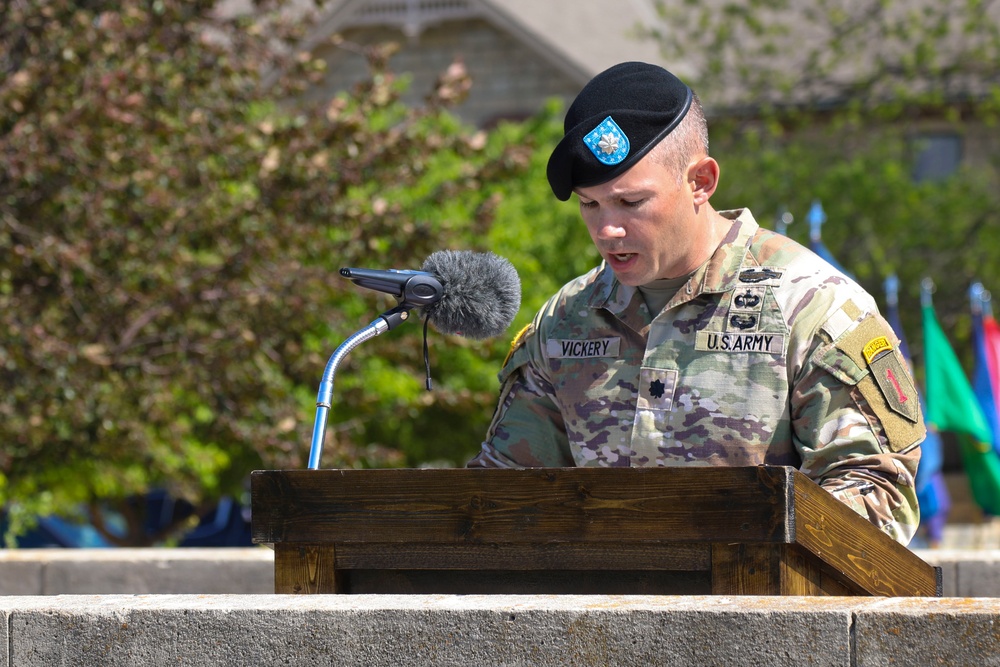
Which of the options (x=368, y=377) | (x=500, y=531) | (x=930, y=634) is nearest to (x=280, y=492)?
(x=500, y=531)

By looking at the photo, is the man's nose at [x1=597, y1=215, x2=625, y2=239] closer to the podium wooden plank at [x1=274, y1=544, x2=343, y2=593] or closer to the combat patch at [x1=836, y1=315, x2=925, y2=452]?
the combat patch at [x1=836, y1=315, x2=925, y2=452]

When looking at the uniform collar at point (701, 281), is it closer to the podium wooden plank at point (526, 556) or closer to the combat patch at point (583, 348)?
the combat patch at point (583, 348)

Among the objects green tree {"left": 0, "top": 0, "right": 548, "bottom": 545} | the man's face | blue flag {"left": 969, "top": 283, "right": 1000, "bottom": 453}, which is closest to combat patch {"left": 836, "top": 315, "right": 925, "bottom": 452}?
the man's face

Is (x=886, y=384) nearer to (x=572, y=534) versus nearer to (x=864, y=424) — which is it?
(x=864, y=424)

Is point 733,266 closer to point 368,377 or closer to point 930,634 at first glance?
point 930,634

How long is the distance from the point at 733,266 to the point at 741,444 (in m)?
0.45

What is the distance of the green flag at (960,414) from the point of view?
1263 centimetres

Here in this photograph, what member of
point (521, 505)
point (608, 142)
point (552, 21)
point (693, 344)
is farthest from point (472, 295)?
point (552, 21)

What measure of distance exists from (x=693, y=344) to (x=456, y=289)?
596 mm

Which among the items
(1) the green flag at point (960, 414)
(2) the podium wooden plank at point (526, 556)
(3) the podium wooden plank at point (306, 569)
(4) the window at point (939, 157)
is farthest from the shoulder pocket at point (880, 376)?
(4) the window at point (939, 157)

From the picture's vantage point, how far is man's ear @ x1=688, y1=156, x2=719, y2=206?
320 cm

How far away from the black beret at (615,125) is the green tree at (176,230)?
5.53 m

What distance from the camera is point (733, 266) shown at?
3.34 metres

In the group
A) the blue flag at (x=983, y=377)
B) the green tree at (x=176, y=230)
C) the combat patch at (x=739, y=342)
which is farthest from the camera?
the blue flag at (x=983, y=377)
